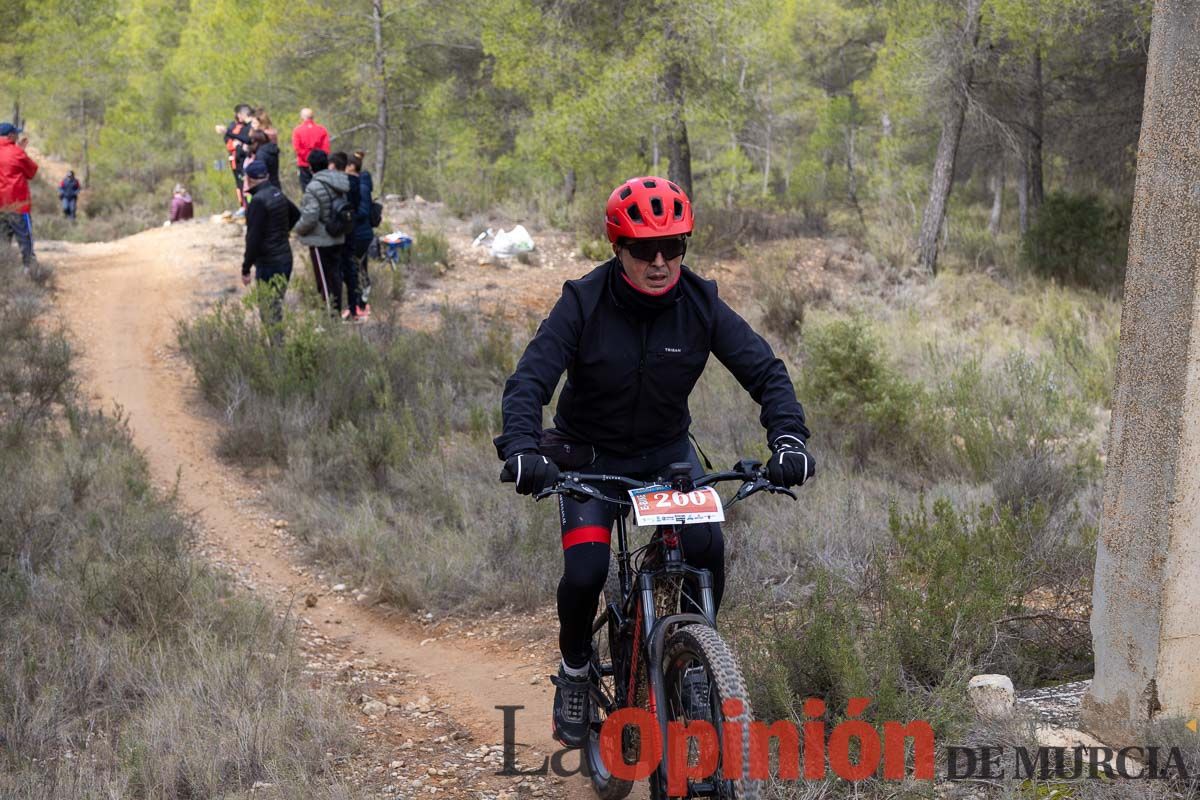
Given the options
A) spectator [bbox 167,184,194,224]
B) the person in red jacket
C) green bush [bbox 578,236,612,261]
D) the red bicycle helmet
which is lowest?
the red bicycle helmet

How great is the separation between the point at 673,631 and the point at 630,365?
2.87 feet

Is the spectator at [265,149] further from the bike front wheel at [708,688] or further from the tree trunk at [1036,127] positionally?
the tree trunk at [1036,127]

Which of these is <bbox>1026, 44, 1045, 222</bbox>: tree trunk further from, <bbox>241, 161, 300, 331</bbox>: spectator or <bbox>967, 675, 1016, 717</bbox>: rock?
<bbox>967, 675, 1016, 717</bbox>: rock

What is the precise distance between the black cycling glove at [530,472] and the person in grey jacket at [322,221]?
26.9ft

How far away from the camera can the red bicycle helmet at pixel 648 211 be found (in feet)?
11.6

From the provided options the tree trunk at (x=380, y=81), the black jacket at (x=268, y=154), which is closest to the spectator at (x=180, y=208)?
the tree trunk at (x=380, y=81)

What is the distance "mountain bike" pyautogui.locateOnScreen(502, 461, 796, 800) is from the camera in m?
3.09

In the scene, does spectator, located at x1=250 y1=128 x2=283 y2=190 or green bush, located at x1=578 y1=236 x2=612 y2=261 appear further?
green bush, located at x1=578 y1=236 x2=612 y2=261

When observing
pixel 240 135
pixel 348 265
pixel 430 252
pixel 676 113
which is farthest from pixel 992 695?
pixel 240 135

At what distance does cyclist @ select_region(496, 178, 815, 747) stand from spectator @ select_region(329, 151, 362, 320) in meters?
8.47

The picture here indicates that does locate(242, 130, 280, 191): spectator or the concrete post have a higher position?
locate(242, 130, 280, 191): spectator

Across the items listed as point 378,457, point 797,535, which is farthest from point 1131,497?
point 378,457

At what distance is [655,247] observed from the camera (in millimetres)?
3605

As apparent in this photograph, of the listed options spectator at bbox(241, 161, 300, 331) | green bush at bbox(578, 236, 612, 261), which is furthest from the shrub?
spectator at bbox(241, 161, 300, 331)
